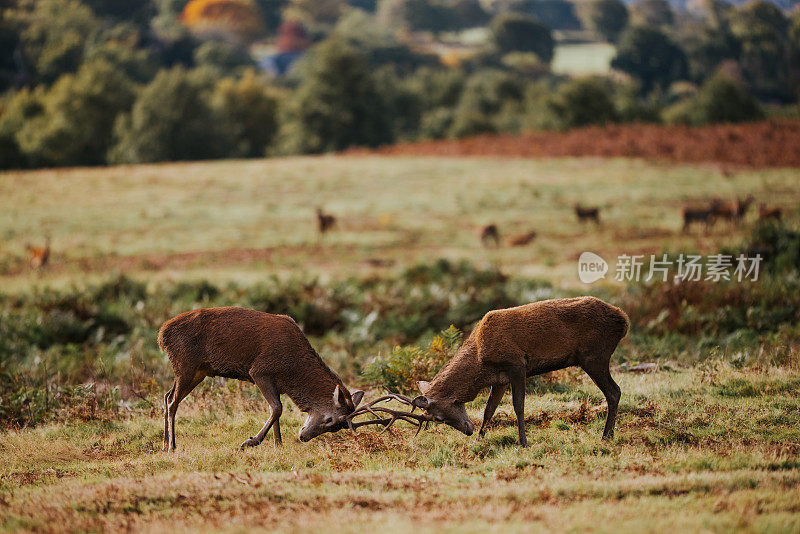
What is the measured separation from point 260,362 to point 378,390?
126 inches

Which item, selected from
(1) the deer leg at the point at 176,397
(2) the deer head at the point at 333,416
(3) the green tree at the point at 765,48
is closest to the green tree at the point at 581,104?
(3) the green tree at the point at 765,48

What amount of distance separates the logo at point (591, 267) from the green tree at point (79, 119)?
59363 mm

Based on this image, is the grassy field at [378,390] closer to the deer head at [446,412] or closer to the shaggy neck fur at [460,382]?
the deer head at [446,412]

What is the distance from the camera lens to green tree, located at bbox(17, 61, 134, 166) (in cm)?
7394

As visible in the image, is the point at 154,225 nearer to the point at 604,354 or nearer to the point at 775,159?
the point at 604,354

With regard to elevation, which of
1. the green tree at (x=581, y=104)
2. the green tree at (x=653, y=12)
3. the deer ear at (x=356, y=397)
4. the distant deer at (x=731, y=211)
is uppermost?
the deer ear at (x=356, y=397)

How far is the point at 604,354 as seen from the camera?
979cm

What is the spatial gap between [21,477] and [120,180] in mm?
41777

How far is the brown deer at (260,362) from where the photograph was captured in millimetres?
9664

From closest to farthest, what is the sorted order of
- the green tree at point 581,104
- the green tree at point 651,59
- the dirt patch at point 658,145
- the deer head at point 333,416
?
the deer head at point 333,416 < the dirt patch at point 658,145 < the green tree at point 581,104 < the green tree at point 651,59

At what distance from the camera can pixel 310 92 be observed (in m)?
83.8

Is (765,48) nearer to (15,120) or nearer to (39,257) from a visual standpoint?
(15,120)

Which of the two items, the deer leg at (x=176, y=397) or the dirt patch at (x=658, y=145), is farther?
the dirt patch at (x=658, y=145)

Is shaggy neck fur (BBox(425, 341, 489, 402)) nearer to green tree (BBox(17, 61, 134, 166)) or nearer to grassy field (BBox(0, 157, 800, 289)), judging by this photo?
grassy field (BBox(0, 157, 800, 289))
